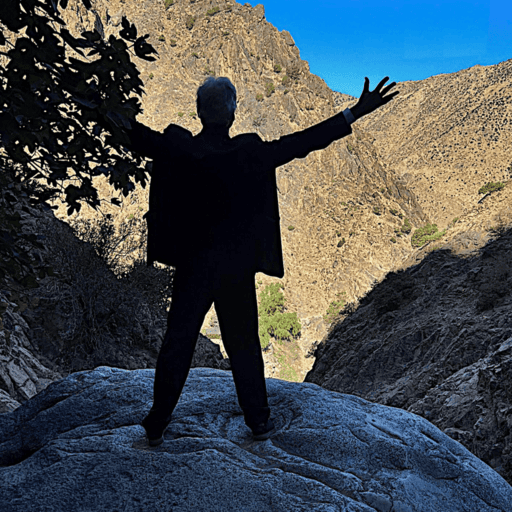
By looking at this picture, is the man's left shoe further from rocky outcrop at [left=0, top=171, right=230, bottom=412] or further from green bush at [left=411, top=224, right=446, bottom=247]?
green bush at [left=411, top=224, right=446, bottom=247]

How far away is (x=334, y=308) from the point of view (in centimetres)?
3064

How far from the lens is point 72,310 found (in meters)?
12.4

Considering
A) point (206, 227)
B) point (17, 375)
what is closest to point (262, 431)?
point (206, 227)

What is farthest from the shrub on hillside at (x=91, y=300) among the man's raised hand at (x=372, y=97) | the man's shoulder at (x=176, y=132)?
the man's raised hand at (x=372, y=97)

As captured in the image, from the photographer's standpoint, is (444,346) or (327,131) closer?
(327,131)

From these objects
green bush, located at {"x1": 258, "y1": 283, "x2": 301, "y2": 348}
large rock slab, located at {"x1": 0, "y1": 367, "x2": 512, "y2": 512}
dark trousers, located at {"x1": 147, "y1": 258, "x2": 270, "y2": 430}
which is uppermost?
green bush, located at {"x1": 258, "y1": 283, "x2": 301, "y2": 348}

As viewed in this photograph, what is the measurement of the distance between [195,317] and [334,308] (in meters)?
28.4

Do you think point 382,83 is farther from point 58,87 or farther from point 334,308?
point 334,308

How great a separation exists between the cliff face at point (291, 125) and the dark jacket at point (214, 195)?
2769cm

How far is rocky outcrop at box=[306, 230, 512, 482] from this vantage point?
5539mm

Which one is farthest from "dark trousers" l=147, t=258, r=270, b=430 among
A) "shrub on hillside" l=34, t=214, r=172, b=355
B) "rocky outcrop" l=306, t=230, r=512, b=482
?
"shrub on hillside" l=34, t=214, r=172, b=355

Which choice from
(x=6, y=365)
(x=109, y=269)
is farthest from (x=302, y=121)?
(x=6, y=365)

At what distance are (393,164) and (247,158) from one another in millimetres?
51437

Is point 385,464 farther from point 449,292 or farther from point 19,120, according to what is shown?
point 449,292
